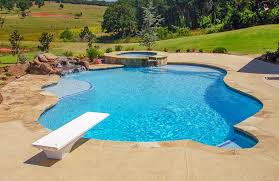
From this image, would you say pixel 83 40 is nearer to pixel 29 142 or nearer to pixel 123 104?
pixel 123 104

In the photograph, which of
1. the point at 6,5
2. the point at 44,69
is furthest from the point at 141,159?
the point at 6,5

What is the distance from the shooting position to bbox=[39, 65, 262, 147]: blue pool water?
1600cm

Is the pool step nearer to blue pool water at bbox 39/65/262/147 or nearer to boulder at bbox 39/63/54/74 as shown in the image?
blue pool water at bbox 39/65/262/147

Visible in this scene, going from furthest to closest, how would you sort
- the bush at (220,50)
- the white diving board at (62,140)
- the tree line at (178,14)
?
the tree line at (178,14) < the bush at (220,50) < the white diving board at (62,140)

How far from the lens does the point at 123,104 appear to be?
67.9 feet

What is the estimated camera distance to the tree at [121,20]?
86.0 m

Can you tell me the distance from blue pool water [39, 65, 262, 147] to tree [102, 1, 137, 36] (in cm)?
5831

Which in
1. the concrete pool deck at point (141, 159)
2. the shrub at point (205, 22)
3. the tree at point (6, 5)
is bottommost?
the concrete pool deck at point (141, 159)

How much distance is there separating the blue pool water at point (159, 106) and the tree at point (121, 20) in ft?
191

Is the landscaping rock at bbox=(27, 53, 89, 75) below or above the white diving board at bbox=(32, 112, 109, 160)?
above

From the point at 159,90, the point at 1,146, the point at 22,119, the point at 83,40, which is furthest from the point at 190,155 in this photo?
the point at 83,40

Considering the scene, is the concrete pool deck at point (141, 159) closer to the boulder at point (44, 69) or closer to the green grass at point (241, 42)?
the boulder at point (44, 69)

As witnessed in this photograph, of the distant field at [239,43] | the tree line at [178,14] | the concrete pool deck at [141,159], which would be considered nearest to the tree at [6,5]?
the tree line at [178,14]

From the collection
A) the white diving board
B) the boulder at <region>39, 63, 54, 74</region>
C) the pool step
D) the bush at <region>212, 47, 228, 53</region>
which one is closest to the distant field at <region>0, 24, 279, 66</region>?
the bush at <region>212, 47, 228, 53</region>
